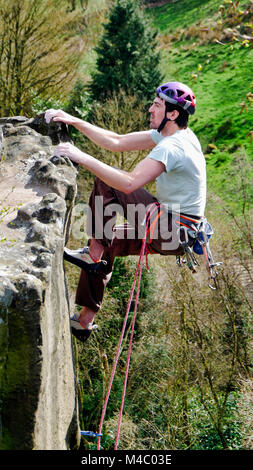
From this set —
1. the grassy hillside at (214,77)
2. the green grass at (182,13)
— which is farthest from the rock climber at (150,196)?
the green grass at (182,13)

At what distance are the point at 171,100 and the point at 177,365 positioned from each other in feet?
36.2

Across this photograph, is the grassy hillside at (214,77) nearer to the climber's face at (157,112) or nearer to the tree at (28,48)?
the tree at (28,48)

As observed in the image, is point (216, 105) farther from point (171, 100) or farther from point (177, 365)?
point (171, 100)

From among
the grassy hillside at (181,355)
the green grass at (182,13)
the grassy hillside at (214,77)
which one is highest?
the green grass at (182,13)

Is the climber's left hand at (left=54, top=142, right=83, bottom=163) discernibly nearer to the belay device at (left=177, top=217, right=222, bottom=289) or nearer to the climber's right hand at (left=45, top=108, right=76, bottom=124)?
the climber's right hand at (left=45, top=108, right=76, bottom=124)

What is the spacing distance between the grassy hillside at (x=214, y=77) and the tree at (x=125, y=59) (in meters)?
2.08

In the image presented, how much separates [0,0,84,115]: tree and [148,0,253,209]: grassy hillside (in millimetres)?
6694

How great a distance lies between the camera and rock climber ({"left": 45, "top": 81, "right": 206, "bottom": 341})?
4.49 meters

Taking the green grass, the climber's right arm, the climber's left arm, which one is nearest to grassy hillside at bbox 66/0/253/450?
the climber's right arm

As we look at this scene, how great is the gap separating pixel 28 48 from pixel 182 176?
1644cm

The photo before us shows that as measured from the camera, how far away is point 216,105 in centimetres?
2870

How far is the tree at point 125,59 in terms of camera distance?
74.9 ft
